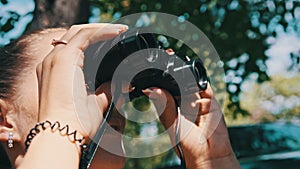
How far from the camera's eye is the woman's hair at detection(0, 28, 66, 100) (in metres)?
1.76

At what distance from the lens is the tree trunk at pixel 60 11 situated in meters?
3.17

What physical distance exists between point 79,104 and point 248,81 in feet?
11.3

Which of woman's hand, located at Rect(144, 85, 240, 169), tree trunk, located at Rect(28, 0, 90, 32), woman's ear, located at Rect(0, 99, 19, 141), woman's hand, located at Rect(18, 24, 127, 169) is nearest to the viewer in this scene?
woman's hand, located at Rect(18, 24, 127, 169)

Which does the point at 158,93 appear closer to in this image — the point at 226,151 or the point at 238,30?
the point at 226,151

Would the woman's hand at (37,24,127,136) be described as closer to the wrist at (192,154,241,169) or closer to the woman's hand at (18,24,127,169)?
the woman's hand at (18,24,127,169)

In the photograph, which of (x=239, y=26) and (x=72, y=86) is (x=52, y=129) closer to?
(x=72, y=86)

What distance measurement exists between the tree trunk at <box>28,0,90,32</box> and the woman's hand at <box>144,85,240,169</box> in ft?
4.22

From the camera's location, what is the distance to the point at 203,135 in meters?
2.02

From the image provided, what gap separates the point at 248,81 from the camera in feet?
16.0

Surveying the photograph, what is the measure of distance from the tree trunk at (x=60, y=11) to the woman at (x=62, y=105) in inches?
51.7

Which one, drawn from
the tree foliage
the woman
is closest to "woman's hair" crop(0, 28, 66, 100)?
the woman

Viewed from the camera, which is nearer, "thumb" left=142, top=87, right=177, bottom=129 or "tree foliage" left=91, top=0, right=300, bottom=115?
"thumb" left=142, top=87, right=177, bottom=129

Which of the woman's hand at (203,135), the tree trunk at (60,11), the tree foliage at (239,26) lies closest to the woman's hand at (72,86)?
the woman's hand at (203,135)

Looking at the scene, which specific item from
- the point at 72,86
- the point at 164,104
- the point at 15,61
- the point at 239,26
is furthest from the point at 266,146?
the point at 72,86
